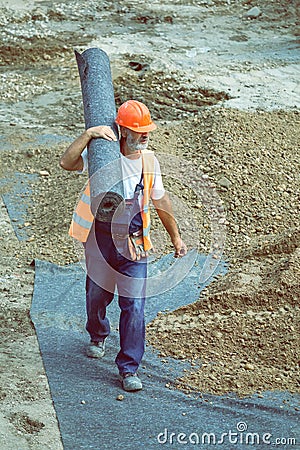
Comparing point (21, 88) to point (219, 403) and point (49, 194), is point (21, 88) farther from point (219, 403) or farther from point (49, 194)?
point (219, 403)

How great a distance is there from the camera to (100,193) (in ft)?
16.6

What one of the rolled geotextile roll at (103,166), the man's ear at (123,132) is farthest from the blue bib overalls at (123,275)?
the man's ear at (123,132)

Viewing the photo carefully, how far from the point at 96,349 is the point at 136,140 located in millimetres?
1494

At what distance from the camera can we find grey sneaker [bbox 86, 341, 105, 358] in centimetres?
573

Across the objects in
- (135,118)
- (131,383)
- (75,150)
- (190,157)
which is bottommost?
(190,157)

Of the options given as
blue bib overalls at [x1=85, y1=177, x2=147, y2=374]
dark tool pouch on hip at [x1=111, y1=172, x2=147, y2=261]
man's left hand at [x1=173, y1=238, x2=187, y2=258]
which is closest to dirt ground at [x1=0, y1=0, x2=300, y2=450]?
blue bib overalls at [x1=85, y1=177, x2=147, y2=374]

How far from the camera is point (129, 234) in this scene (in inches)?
206

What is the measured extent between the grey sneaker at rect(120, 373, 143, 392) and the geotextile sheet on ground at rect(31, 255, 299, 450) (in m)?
0.04

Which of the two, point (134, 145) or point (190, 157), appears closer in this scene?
point (134, 145)

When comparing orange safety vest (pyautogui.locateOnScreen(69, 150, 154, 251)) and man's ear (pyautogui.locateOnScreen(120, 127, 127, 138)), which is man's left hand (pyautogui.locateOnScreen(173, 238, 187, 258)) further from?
man's ear (pyautogui.locateOnScreen(120, 127, 127, 138))

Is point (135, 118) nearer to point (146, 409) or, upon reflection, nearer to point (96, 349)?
point (96, 349)

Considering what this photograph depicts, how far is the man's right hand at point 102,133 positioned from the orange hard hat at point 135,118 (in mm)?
113

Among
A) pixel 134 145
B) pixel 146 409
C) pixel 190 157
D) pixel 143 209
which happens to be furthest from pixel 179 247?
pixel 190 157

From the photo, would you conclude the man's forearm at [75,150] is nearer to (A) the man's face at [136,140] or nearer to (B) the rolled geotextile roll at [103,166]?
(B) the rolled geotextile roll at [103,166]
